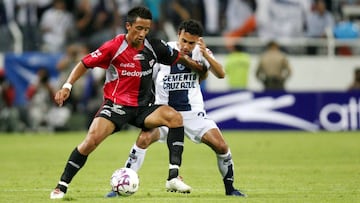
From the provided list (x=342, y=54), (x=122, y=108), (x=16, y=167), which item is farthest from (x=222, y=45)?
(x=122, y=108)

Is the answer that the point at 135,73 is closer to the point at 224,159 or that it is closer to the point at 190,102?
the point at 190,102

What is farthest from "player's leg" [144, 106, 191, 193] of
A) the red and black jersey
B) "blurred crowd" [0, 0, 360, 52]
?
"blurred crowd" [0, 0, 360, 52]

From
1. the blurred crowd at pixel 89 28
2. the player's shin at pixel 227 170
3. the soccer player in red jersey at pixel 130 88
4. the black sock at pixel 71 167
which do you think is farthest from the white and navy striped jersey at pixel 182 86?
the blurred crowd at pixel 89 28

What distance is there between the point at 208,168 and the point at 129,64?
17.8 feet

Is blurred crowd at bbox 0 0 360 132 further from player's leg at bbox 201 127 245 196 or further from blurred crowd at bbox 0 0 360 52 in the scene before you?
player's leg at bbox 201 127 245 196

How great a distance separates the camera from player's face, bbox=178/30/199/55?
12.0m

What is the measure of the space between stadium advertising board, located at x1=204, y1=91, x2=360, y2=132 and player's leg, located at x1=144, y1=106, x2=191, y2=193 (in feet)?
47.6

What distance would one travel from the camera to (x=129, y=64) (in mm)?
11680

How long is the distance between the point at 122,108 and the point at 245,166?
18.4ft

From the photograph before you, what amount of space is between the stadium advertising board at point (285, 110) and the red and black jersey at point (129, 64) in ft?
47.6

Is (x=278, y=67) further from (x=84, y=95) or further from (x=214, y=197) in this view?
(x=214, y=197)

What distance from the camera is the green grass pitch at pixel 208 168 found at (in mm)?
11992

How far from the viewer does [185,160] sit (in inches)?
734

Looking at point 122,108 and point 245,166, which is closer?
point 122,108
